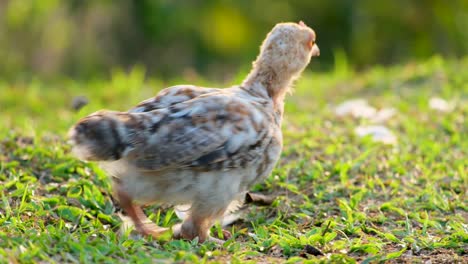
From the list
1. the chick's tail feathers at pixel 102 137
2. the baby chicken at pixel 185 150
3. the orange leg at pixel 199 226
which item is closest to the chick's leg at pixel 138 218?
the baby chicken at pixel 185 150

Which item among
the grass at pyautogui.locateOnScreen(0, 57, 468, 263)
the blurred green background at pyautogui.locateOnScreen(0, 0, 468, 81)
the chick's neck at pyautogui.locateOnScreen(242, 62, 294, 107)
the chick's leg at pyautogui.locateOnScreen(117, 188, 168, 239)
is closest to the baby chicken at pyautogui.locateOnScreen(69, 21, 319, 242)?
the chick's leg at pyautogui.locateOnScreen(117, 188, 168, 239)

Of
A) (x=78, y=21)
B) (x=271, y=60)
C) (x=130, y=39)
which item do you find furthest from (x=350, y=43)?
(x=271, y=60)

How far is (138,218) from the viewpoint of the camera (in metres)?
4.58

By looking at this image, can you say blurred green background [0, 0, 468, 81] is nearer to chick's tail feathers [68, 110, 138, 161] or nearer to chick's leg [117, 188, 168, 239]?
chick's leg [117, 188, 168, 239]

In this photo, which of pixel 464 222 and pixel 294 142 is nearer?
pixel 464 222

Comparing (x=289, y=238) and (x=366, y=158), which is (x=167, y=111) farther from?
(x=366, y=158)

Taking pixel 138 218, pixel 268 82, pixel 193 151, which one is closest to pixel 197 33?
pixel 268 82

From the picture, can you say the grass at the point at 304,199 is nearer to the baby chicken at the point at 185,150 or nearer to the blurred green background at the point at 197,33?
the baby chicken at the point at 185,150

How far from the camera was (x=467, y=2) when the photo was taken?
42.7ft

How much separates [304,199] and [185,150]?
52.4 inches

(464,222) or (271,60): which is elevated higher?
(271,60)

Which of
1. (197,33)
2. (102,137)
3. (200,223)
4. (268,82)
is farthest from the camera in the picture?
(197,33)

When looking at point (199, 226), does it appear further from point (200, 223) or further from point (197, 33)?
point (197, 33)

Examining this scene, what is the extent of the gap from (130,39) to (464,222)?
934cm
